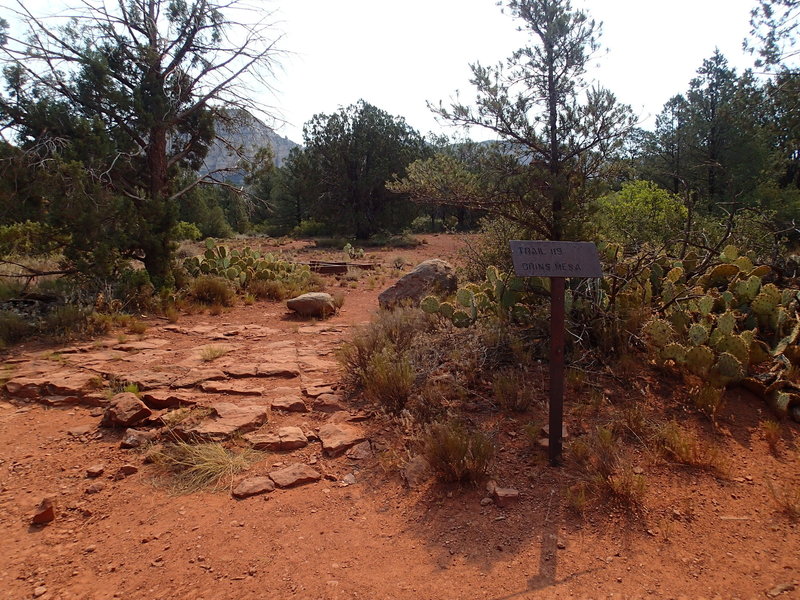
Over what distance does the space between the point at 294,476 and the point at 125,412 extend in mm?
1870

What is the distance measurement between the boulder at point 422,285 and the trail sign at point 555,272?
215 inches

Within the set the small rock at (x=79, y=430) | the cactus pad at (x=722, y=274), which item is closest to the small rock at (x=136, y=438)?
the small rock at (x=79, y=430)

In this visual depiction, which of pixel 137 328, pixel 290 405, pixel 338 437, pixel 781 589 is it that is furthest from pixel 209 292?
pixel 781 589

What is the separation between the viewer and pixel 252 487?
373cm

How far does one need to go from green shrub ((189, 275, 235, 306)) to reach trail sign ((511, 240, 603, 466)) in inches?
310

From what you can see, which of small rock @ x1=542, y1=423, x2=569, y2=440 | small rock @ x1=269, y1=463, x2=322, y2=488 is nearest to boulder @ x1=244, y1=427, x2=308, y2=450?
small rock @ x1=269, y1=463, x2=322, y2=488

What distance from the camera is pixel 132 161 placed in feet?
31.8

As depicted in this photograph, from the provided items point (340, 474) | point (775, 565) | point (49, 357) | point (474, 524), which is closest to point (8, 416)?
point (49, 357)

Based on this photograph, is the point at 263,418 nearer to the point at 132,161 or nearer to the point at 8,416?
the point at 8,416

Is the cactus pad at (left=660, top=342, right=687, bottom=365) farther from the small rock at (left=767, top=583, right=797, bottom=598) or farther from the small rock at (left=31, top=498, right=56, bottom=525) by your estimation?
the small rock at (left=31, top=498, right=56, bottom=525)

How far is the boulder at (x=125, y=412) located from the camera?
15.0ft

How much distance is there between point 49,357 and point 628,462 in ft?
21.6

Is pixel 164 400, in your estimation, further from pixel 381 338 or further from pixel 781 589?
pixel 781 589

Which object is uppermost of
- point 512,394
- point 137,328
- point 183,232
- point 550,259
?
point 183,232
